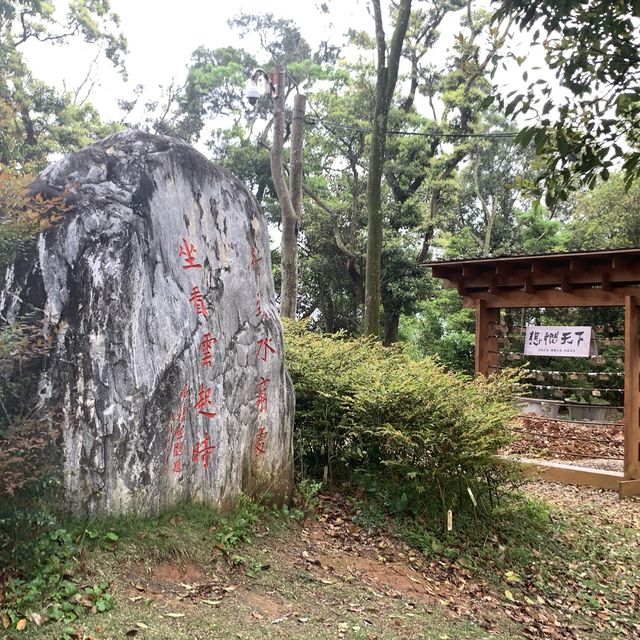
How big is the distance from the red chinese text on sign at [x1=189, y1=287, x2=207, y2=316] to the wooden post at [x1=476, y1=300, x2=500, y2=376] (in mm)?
6292

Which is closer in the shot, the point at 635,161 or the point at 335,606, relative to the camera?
the point at 635,161

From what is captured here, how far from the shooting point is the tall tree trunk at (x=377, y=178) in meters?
10.8

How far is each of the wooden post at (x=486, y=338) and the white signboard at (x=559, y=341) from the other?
529 mm

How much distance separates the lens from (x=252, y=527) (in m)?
4.92

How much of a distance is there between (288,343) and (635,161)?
415 centimetres

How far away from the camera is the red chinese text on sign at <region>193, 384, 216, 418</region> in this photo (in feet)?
15.4

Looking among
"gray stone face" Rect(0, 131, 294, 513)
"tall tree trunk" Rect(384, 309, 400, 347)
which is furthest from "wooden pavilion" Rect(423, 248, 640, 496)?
"tall tree trunk" Rect(384, 309, 400, 347)

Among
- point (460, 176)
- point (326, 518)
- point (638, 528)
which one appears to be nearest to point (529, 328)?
point (638, 528)

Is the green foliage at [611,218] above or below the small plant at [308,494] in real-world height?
above

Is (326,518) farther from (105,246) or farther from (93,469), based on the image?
(105,246)

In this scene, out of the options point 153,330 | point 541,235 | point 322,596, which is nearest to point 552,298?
point 322,596

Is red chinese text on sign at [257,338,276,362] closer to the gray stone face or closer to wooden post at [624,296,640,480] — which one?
the gray stone face

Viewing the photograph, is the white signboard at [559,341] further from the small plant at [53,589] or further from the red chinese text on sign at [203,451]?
the small plant at [53,589]

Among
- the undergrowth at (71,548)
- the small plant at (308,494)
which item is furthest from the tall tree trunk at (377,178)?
the undergrowth at (71,548)
